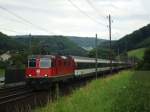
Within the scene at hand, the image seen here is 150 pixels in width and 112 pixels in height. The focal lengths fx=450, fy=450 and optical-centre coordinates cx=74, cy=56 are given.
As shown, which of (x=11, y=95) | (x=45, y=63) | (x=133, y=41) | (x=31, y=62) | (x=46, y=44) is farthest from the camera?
(x=133, y=41)

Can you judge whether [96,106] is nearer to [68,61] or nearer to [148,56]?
[68,61]

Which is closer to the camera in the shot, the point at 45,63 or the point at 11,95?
the point at 11,95

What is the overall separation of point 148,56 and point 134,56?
62.2m

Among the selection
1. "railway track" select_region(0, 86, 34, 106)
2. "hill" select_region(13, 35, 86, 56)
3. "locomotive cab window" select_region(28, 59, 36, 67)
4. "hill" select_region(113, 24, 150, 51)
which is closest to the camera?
"railway track" select_region(0, 86, 34, 106)

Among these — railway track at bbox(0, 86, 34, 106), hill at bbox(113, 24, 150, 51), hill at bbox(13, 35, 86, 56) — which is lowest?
railway track at bbox(0, 86, 34, 106)

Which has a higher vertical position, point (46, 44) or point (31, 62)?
point (46, 44)

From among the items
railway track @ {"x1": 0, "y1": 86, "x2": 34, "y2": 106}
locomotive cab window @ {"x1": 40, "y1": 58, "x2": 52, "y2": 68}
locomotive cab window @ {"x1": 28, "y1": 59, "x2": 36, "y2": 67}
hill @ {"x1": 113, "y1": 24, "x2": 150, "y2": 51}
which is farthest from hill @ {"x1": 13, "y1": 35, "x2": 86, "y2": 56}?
hill @ {"x1": 113, "y1": 24, "x2": 150, "y2": 51}

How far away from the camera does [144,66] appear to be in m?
93.6

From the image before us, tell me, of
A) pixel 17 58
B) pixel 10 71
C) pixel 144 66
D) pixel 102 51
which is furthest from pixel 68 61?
pixel 102 51

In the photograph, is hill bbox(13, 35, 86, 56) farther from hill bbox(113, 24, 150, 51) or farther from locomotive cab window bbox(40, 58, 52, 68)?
hill bbox(113, 24, 150, 51)

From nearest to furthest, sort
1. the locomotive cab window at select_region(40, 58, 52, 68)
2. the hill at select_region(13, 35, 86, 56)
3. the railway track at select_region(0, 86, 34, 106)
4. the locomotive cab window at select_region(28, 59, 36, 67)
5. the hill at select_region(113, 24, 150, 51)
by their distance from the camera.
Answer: the railway track at select_region(0, 86, 34, 106) < the locomotive cab window at select_region(40, 58, 52, 68) < the locomotive cab window at select_region(28, 59, 36, 67) < the hill at select_region(13, 35, 86, 56) < the hill at select_region(113, 24, 150, 51)

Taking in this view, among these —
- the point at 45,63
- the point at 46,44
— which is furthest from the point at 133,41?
the point at 45,63

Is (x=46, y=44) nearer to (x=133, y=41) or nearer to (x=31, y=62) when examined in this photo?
(x=31, y=62)

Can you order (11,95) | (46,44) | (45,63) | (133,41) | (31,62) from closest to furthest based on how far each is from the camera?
(11,95) < (45,63) < (31,62) < (46,44) < (133,41)
